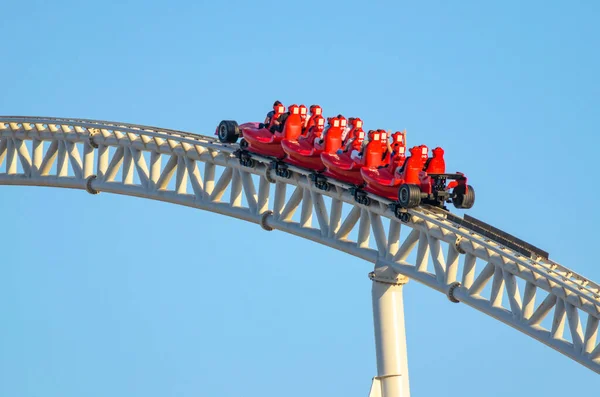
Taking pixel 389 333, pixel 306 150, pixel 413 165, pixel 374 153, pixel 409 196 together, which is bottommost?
pixel 389 333

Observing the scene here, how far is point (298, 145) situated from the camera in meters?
34.9

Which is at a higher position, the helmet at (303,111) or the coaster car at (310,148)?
the helmet at (303,111)

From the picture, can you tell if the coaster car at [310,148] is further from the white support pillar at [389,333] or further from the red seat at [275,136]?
the white support pillar at [389,333]

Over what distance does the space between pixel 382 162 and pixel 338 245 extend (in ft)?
6.40

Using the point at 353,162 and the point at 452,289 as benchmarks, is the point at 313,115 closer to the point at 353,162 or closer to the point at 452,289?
the point at 353,162

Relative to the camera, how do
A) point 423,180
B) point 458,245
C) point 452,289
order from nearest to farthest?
point 458,245, point 452,289, point 423,180

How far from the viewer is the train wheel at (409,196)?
31.4 meters

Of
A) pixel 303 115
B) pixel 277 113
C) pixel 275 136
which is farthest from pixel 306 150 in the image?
pixel 277 113

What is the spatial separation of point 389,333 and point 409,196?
2604 mm

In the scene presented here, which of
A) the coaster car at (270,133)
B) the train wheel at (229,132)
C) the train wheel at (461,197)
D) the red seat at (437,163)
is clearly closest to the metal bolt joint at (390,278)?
the train wheel at (461,197)

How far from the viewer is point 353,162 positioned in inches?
1319

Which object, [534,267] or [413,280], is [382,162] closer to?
[413,280]

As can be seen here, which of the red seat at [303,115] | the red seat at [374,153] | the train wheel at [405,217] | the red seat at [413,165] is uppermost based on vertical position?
the red seat at [303,115]

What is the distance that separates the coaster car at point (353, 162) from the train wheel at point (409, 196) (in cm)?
172
